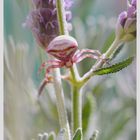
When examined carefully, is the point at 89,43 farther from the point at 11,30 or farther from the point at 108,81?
the point at 11,30

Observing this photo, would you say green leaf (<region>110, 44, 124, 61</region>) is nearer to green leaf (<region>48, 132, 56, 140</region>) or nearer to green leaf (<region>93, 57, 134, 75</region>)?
green leaf (<region>93, 57, 134, 75</region>)

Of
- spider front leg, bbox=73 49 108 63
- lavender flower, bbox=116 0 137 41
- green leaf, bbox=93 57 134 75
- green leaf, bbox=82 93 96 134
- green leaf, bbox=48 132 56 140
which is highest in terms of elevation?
lavender flower, bbox=116 0 137 41

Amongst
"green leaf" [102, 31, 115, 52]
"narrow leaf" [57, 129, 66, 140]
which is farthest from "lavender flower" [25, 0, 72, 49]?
"narrow leaf" [57, 129, 66, 140]

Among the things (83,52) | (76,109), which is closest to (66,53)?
(83,52)

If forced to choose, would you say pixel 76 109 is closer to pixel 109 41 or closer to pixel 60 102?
pixel 60 102

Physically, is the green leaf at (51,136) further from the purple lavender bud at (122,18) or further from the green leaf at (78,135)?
the purple lavender bud at (122,18)

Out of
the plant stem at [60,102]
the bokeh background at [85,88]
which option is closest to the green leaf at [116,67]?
the bokeh background at [85,88]
